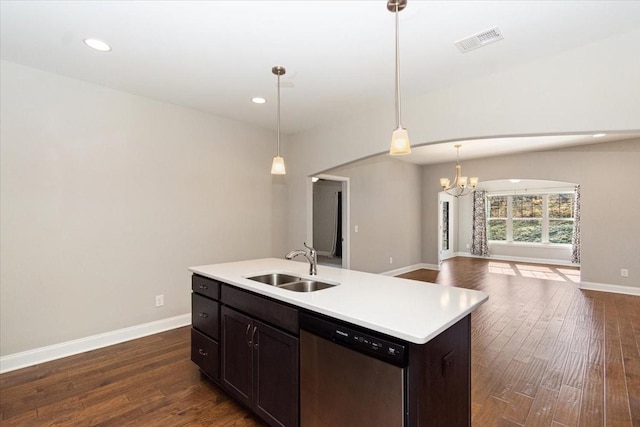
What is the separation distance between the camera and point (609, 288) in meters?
5.45

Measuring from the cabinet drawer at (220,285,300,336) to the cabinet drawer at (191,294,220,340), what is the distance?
0.52 feet

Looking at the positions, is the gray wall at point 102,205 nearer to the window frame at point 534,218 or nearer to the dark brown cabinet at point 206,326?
the dark brown cabinet at point 206,326

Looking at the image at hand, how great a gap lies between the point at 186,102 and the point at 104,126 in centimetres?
86

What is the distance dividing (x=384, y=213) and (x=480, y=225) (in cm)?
470

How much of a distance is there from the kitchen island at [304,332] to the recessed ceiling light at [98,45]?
1882 millimetres

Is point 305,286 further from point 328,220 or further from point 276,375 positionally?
point 328,220

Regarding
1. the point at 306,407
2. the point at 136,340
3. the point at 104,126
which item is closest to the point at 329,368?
the point at 306,407

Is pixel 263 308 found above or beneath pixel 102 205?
beneath

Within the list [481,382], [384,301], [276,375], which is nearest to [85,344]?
[276,375]

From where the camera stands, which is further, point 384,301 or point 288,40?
point 288,40

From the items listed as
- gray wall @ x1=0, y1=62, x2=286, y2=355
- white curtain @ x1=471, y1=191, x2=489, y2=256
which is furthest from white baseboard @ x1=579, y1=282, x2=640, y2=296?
gray wall @ x1=0, y1=62, x2=286, y2=355

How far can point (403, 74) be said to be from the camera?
9.15 ft

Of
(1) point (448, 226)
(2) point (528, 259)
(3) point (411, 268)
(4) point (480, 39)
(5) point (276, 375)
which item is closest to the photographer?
(5) point (276, 375)

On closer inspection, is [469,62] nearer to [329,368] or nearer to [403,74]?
[403,74]
